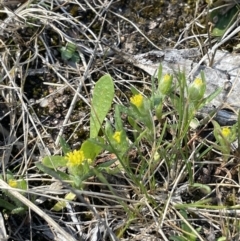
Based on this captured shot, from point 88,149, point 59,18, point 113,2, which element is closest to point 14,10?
point 59,18

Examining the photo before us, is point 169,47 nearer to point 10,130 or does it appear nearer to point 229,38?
point 229,38

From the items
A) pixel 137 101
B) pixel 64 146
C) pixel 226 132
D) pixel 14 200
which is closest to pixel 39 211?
pixel 14 200

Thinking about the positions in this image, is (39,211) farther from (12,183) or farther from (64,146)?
(64,146)

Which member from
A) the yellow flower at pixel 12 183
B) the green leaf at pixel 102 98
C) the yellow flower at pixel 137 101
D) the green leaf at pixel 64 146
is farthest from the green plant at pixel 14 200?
the yellow flower at pixel 137 101

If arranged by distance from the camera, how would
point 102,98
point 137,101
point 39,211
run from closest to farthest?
point 39,211 → point 137,101 → point 102,98

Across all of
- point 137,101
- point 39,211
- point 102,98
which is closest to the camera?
point 39,211

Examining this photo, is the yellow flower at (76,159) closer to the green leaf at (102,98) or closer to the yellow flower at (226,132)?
the green leaf at (102,98)
